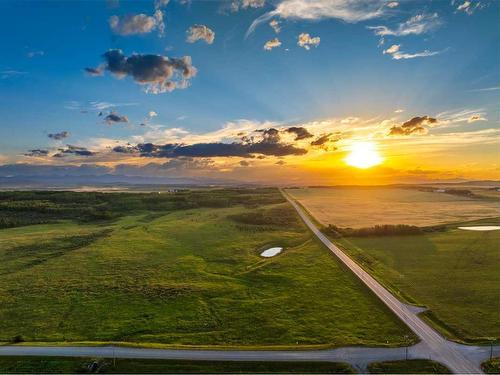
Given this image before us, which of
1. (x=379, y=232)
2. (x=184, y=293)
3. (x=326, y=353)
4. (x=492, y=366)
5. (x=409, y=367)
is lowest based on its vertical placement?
(x=492, y=366)

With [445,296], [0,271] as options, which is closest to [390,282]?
[445,296]

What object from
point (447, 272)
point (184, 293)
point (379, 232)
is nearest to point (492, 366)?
point (447, 272)

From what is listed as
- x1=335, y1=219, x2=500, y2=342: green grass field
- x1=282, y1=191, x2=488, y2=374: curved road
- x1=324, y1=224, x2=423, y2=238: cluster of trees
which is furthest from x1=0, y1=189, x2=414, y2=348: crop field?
x1=324, y1=224, x2=423, y2=238: cluster of trees

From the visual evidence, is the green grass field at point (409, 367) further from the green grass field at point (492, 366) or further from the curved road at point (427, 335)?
the green grass field at point (492, 366)

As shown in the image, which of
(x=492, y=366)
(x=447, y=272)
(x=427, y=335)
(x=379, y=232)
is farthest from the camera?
(x=379, y=232)

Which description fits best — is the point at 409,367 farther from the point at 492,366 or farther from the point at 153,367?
the point at 153,367

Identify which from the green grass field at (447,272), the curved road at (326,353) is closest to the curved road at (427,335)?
the curved road at (326,353)
